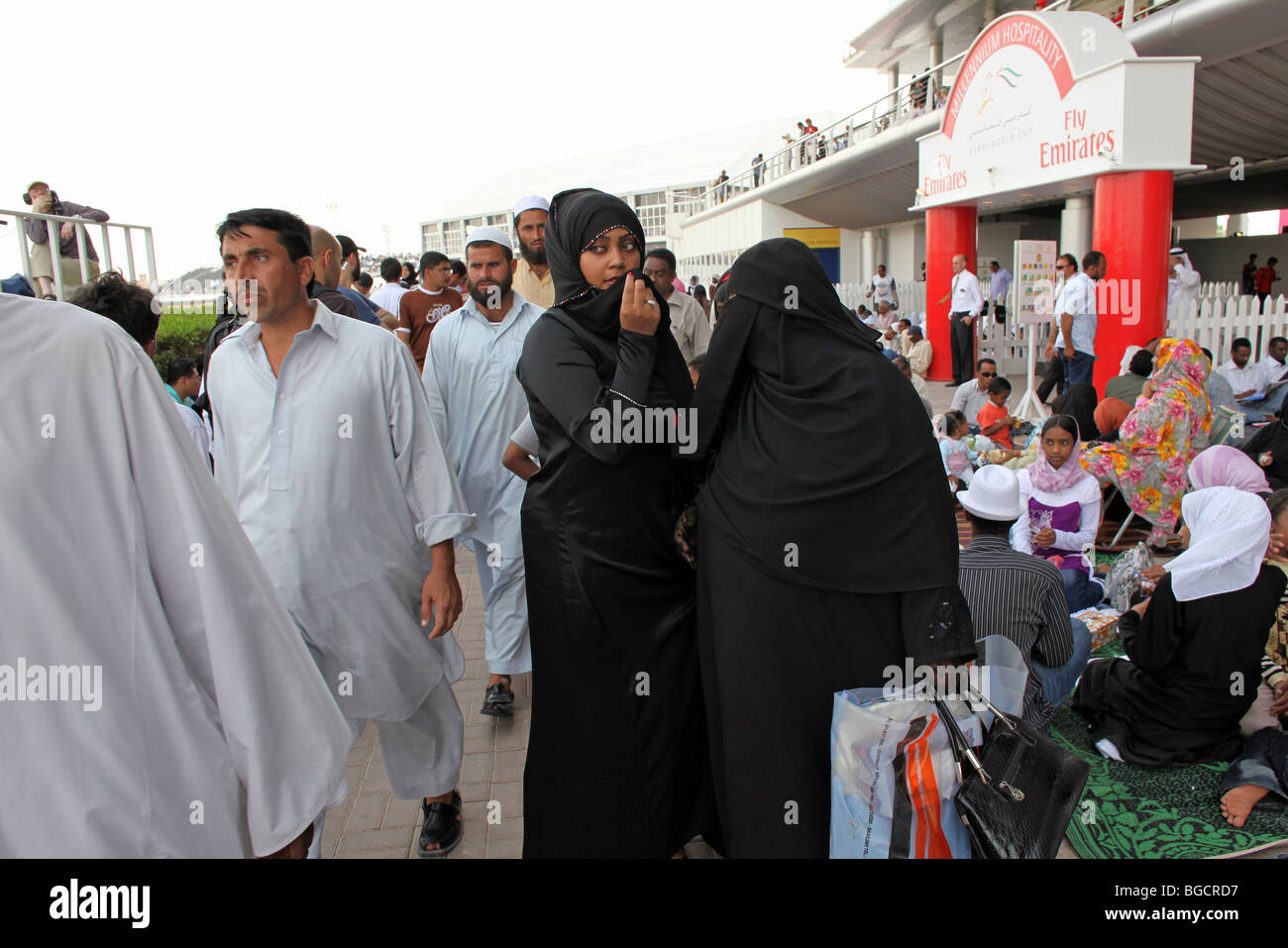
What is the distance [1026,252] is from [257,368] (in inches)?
369

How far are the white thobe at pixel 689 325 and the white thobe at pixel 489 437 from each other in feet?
6.25

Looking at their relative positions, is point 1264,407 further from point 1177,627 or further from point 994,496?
point 994,496

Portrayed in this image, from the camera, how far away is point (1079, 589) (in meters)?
4.63

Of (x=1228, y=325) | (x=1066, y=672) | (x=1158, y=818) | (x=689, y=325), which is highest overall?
(x=689, y=325)

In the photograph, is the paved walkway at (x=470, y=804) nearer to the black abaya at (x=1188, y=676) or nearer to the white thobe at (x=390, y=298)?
the black abaya at (x=1188, y=676)

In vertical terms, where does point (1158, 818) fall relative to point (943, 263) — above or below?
below

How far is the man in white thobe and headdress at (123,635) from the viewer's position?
114cm

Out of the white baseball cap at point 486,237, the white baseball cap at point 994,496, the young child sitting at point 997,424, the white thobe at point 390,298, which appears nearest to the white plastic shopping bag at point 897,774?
the white baseball cap at point 994,496

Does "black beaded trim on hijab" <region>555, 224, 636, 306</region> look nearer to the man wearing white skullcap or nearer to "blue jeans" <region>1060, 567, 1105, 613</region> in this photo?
the man wearing white skullcap

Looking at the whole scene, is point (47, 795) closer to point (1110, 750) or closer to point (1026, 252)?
point (1110, 750)

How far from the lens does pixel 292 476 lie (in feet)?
8.06

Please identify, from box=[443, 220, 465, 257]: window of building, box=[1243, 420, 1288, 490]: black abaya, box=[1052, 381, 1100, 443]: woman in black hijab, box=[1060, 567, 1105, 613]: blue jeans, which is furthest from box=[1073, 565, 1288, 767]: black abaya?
box=[443, 220, 465, 257]: window of building

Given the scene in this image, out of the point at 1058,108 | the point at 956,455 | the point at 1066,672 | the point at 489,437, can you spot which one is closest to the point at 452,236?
the point at 1058,108

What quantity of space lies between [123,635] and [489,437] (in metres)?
2.56
